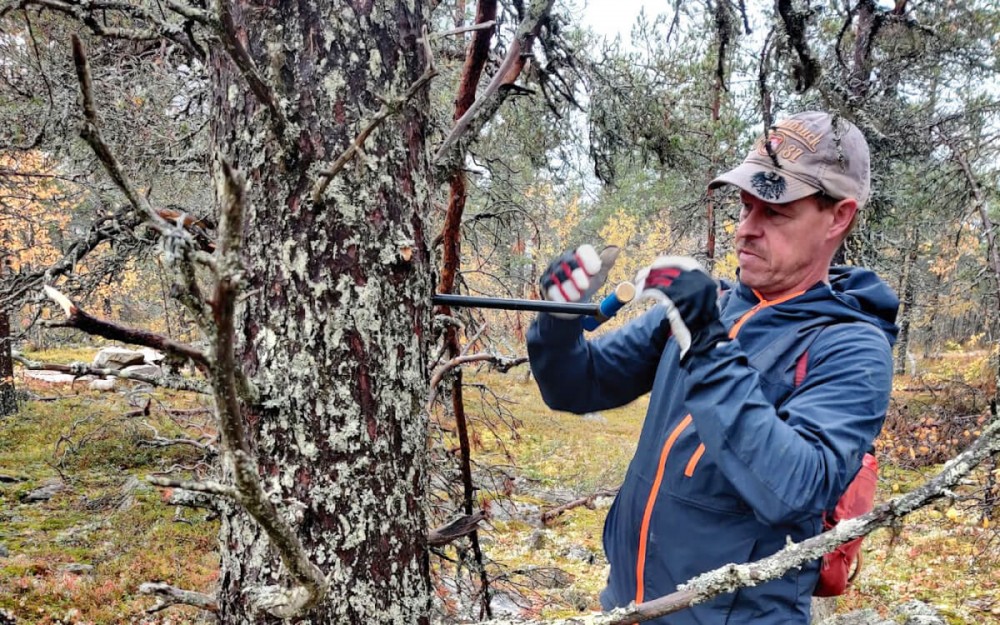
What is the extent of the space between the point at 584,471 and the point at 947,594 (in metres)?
7.30

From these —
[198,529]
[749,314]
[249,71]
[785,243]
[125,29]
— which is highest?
[125,29]

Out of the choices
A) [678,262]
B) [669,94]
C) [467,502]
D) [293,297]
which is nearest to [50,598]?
[467,502]

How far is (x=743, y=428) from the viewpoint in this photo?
137cm

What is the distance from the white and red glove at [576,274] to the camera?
1654mm

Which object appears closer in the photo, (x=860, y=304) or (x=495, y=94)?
(x=860, y=304)

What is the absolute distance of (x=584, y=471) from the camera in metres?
13.4

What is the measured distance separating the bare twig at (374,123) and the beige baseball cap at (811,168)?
3.20 feet

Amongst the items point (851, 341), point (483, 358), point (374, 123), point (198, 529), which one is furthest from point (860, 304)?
point (198, 529)

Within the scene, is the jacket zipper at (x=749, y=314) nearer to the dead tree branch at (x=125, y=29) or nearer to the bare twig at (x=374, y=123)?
the bare twig at (x=374, y=123)

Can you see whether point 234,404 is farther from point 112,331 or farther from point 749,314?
point 749,314

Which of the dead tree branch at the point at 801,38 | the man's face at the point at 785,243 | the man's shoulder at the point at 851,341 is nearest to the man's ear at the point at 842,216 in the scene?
the man's face at the point at 785,243

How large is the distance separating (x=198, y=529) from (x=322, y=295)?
8.10m

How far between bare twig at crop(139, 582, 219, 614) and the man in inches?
43.5

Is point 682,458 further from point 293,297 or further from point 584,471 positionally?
point 584,471
